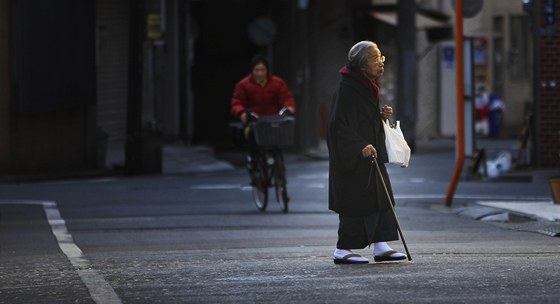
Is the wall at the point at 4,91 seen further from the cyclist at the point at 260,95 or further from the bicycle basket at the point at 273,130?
the bicycle basket at the point at 273,130

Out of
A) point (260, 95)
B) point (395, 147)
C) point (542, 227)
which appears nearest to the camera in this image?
point (395, 147)

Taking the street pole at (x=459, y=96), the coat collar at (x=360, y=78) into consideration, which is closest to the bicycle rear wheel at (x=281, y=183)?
the street pole at (x=459, y=96)

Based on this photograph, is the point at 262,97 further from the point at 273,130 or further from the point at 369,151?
the point at 369,151

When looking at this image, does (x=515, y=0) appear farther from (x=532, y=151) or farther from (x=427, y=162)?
(x=532, y=151)

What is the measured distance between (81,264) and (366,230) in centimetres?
205

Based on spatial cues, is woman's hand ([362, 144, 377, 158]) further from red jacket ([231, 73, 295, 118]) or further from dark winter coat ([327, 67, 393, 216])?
red jacket ([231, 73, 295, 118])

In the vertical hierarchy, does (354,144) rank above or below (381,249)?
above

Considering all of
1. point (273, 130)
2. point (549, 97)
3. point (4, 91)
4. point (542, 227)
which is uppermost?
point (4, 91)

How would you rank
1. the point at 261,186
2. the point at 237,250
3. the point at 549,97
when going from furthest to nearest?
1. the point at 549,97
2. the point at 261,186
3. the point at 237,250

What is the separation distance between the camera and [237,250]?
12.0 m

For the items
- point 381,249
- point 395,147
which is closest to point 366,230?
point 381,249

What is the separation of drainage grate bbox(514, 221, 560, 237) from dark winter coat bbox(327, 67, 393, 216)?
322cm

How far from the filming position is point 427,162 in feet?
89.9

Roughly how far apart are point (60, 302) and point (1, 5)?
13158 millimetres
